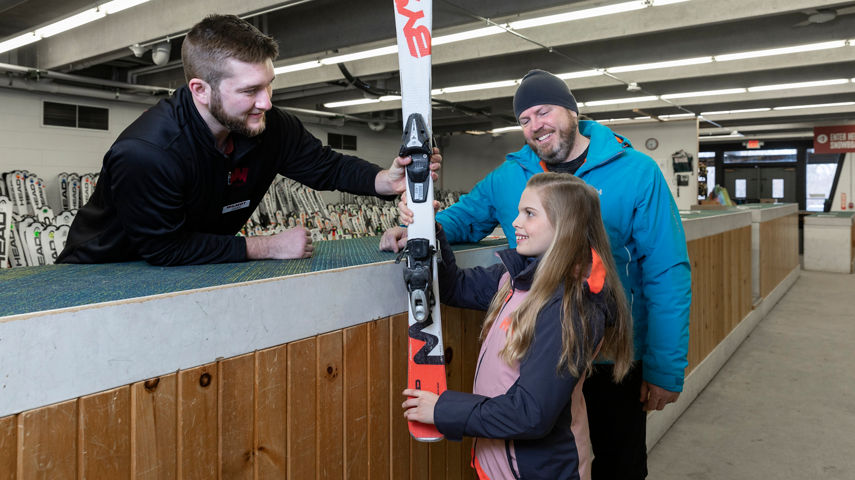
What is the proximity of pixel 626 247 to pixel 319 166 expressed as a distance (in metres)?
1.06

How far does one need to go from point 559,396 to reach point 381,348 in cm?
49

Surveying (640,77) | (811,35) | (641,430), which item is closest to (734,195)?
(640,77)

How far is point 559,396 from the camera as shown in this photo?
1.18 metres

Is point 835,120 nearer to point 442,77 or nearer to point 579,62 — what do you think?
point 579,62

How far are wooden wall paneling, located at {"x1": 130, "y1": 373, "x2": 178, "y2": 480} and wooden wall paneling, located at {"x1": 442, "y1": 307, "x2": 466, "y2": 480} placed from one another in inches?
33.8

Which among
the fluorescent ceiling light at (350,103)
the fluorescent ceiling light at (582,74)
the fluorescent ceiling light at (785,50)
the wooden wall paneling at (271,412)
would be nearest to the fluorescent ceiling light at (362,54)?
the fluorescent ceiling light at (350,103)

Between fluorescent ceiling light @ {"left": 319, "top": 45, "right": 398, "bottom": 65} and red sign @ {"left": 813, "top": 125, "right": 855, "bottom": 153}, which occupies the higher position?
fluorescent ceiling light @ {"left": 319, "top": 45, "right": 398, "bottom": 65}

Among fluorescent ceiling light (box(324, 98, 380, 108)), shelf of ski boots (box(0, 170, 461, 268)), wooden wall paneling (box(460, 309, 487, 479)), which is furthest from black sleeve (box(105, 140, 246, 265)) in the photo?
fluorescent ceiling light (box(324, 98, 380, 108))

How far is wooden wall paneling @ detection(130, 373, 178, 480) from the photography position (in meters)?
0.92

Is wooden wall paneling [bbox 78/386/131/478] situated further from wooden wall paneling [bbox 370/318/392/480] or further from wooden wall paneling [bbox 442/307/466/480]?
wooden wall paneling [bbox 442/307/466/480]

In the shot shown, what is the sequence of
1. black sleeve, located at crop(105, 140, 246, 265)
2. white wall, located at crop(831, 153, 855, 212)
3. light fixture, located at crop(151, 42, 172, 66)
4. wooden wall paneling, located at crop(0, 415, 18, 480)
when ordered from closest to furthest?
wooden wall paneling, located at crop(0, 415, 18, 480)
black sleeve, located at crop(105, 140, 246, 265)
light fixture, located at crop(151, 42, 172, 66)
white wall, located at crop(831, 153, 855, 212)

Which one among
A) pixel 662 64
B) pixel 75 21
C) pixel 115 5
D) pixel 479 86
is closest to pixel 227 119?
pixel 115 5

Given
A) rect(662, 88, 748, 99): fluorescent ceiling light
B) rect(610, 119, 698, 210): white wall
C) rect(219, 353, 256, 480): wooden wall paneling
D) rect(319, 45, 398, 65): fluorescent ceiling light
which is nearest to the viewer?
rect(219, 353, 256, 480): wooden wall paneling

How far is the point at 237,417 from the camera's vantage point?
1.09 meters
